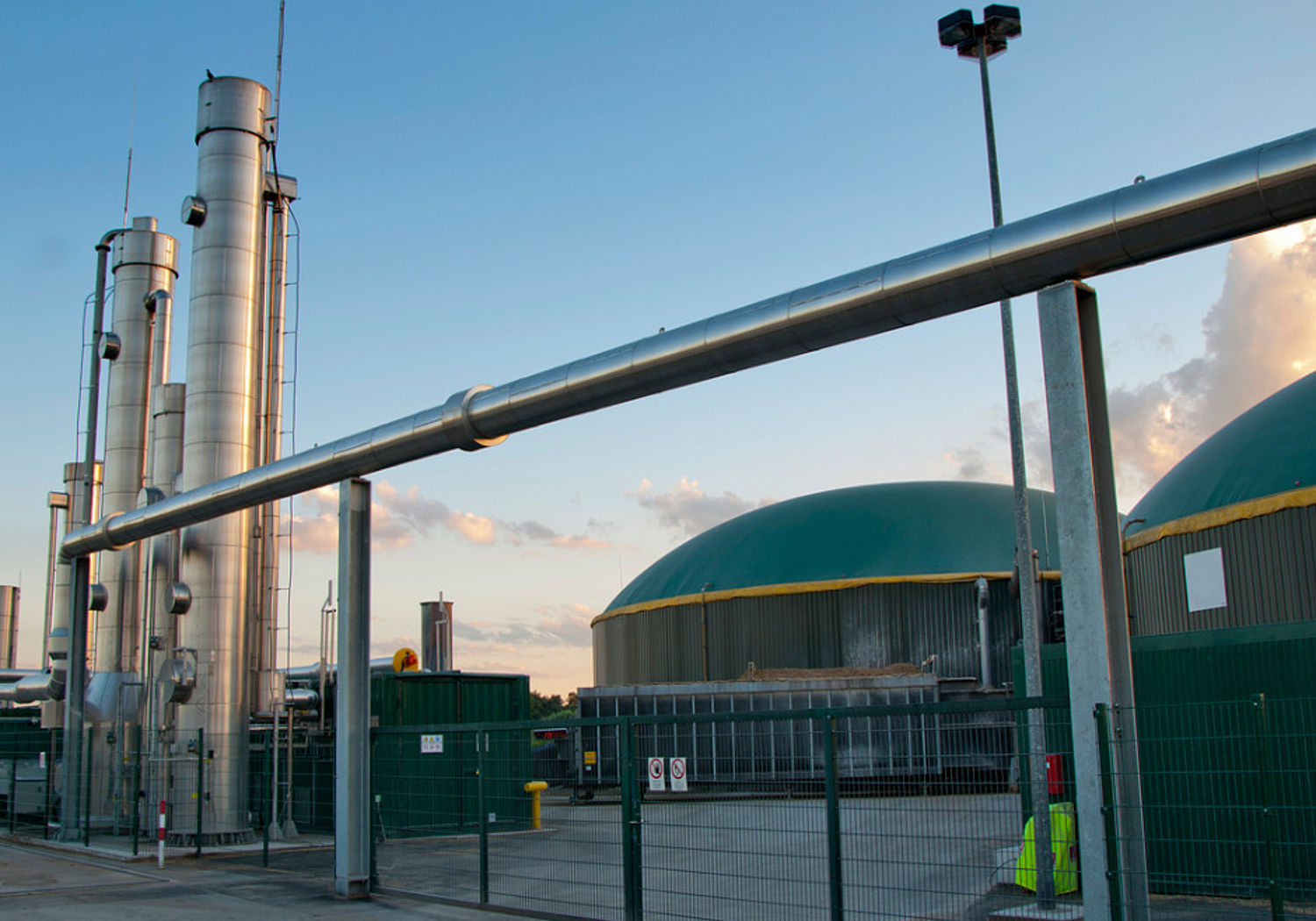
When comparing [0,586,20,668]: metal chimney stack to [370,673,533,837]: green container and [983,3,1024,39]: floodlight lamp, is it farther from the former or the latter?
[983,3,1024,39]: floodlight lamp

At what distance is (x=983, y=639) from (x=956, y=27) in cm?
2642

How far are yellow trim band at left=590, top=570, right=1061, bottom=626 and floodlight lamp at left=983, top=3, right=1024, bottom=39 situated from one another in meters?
25.6

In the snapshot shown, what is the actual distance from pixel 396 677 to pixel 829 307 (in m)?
17.6

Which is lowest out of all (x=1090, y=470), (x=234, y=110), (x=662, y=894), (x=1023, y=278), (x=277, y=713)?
(x=662, y=894)

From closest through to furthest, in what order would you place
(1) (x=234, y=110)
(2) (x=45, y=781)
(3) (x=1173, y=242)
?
(3) (x=1173, y=242) → (1) (x=234, y=110) → (2) (x=45, y=781)

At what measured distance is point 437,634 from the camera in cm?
4219

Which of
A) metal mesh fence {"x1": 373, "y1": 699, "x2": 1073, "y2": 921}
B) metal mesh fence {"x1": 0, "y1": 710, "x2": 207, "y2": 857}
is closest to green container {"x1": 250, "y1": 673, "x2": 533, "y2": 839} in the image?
metal mesh fence {"x1": 373, "y1": 699, "x2": 1073, "y2": 921}

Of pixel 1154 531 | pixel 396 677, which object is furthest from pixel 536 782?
pixel 1154 531

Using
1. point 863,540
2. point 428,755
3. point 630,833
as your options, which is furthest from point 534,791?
point 863,540

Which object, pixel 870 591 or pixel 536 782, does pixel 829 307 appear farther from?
pixel 870 591

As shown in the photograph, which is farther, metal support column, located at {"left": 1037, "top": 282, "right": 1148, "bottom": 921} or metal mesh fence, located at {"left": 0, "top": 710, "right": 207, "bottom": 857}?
metal mesh fence, located at {"left": 0, "top": 710, "right": 207, "bottom": 857}

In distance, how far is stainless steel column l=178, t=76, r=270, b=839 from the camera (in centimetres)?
2398

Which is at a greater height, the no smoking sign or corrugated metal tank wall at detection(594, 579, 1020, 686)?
corrugated metal tank wall at detection(594, 579, 1020, 686)

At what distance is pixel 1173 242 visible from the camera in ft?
30.7
